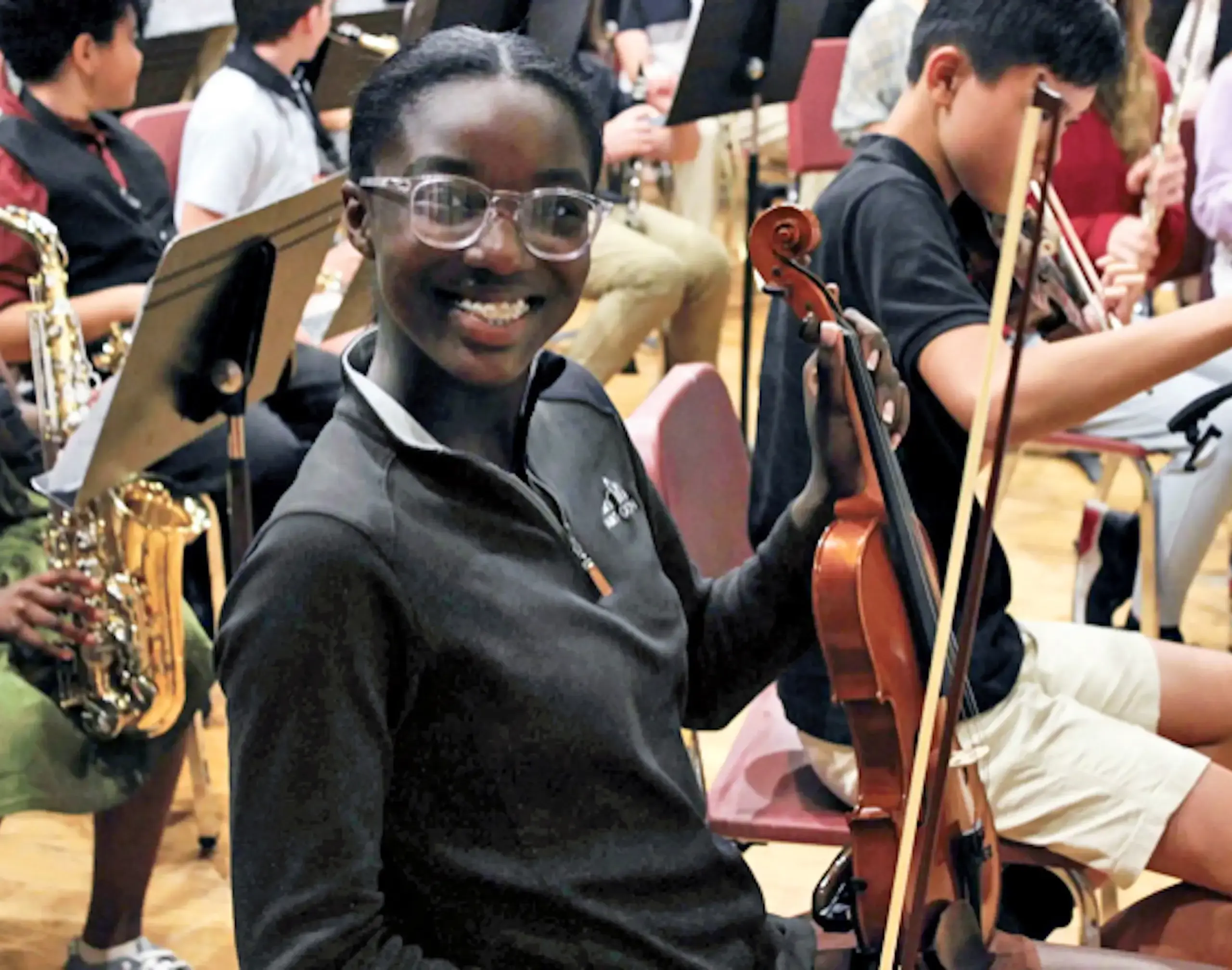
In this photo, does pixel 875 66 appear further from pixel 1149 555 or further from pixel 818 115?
Result: pixel 1149 555

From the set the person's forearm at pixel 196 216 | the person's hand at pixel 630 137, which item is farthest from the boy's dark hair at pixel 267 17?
the person's hand at pixel 630 137

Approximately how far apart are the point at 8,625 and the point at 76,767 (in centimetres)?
18

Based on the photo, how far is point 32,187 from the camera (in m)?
2.28

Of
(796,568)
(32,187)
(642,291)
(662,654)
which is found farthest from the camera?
(642,291)

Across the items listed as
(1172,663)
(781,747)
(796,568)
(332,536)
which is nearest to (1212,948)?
(1172,663)

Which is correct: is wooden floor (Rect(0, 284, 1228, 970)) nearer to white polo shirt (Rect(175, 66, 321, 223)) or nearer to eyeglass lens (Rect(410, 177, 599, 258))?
white polo shirt (Rect(175, 66, 321, 223))

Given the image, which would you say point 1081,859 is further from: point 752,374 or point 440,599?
point 752,374

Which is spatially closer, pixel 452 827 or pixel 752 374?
pixel 452 827

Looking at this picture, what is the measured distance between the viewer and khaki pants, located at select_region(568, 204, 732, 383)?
3666 millimetres

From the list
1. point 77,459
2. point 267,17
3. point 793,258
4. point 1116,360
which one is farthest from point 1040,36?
point 267,17

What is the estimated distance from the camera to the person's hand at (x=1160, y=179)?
2.66 metres

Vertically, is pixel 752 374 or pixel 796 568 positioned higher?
pixel 796 568

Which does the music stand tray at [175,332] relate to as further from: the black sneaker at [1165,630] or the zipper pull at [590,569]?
the black sneaker at [1165,630]

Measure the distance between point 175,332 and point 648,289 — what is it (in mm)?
2117
